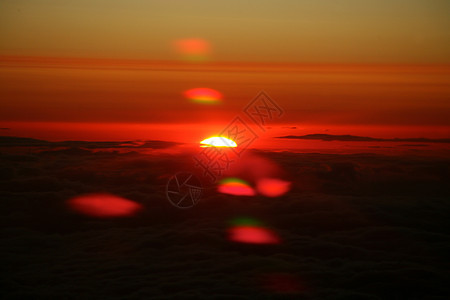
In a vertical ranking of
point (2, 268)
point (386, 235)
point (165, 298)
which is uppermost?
point (386, 235)

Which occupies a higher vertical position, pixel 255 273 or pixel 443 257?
pixel 443 257

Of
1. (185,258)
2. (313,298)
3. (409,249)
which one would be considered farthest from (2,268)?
(409,249)

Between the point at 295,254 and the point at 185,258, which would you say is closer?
the point at 185,258

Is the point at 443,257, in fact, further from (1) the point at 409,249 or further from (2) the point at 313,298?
(2) the point at 313,298

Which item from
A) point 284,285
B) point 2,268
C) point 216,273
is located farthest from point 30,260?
point 284,285

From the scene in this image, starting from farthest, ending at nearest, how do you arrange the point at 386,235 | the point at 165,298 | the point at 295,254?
the point at 386,235 < the point at 295,254 < the point at 165,298

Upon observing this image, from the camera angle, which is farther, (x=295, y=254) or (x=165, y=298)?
(x=295, y=254)

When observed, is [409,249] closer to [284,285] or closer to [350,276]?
[350,276]

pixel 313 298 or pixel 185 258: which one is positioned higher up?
pixel 185 258

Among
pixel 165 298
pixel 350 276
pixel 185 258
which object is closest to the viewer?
pixel 165 298
